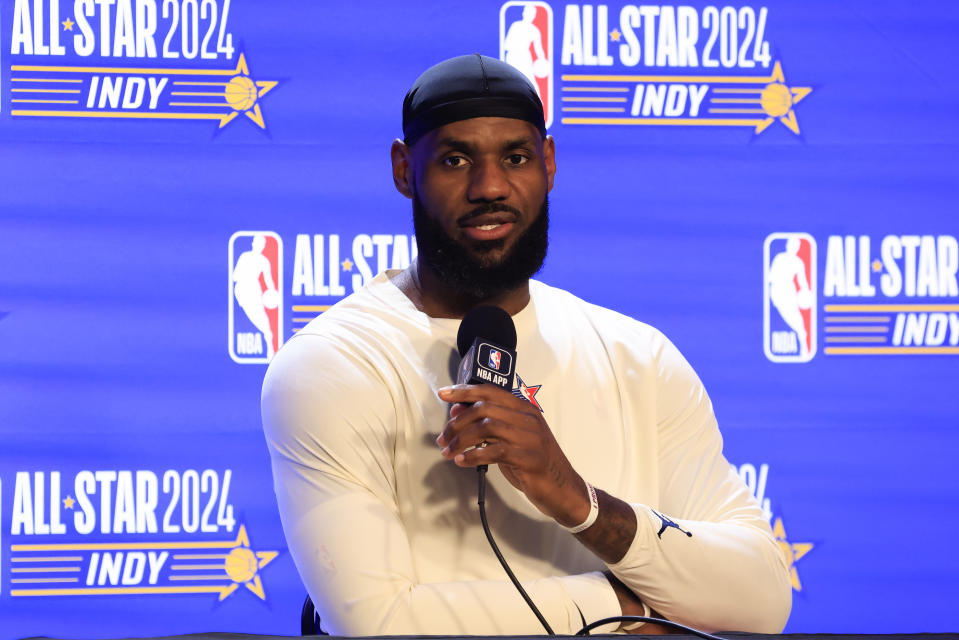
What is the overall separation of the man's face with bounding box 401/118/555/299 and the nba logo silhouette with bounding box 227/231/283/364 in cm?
134

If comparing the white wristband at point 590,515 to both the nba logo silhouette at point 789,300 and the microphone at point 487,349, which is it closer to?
the microphone at point 487,349

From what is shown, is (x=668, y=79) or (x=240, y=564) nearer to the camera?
(x=240, y=564)

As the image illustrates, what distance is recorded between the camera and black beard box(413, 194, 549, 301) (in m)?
1.55

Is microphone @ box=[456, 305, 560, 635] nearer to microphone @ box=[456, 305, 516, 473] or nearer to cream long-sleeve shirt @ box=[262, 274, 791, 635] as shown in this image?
microphone @ box=[456, 305, 516, 473]

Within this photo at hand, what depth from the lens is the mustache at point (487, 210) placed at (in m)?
1.53

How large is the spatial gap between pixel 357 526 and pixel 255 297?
1628 millimetres

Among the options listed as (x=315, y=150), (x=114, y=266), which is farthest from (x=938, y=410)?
(x=114, y=266)

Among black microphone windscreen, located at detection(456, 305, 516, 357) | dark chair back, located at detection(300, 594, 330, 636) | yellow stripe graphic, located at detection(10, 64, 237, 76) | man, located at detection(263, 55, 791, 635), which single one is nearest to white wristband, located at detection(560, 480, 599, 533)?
man, located at detection(263, 55, 791, 635)

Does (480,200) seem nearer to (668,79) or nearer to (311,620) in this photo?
(311,620)

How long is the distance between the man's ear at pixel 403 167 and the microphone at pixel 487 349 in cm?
42

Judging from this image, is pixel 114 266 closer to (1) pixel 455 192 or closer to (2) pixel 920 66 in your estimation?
(1) pixel 455 192

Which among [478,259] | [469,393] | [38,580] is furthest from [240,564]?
[469,393]

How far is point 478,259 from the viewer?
61.2 inches

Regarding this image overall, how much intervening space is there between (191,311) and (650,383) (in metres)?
1.72
